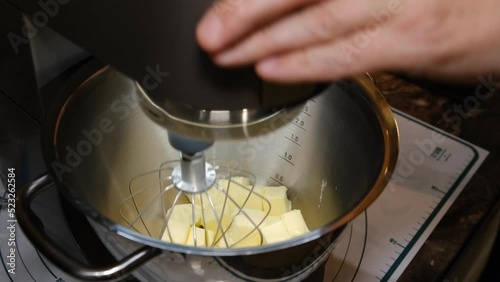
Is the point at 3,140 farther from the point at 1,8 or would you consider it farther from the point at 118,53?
the point at 118,53

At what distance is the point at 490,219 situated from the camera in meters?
0.59

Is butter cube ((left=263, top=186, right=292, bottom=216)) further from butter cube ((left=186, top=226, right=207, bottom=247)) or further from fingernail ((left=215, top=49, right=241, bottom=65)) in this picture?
fingernail ((left=215, top=49, right=241, bottom=65))

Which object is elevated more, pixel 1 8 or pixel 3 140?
pixel 1 8

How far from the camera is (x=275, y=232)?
1.77 feet

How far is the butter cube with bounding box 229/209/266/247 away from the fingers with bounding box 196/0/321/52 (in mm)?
275

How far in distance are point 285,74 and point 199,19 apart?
0.06 meters

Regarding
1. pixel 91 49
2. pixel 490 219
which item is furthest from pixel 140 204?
pixel 490 219

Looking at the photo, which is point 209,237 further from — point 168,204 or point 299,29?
point 299,29

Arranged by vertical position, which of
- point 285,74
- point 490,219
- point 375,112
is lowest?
point 490,219

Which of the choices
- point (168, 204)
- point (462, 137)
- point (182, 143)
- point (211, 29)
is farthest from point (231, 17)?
point (462, 137)

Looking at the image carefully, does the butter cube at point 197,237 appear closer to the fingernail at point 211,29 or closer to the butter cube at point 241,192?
the butter cube at point 241,192

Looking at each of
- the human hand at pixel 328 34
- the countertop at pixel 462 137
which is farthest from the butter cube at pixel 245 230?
the human hand at pixel 328 34

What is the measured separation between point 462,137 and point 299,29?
1.46 feet

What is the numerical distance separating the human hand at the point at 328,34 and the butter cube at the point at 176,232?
0.27 m
